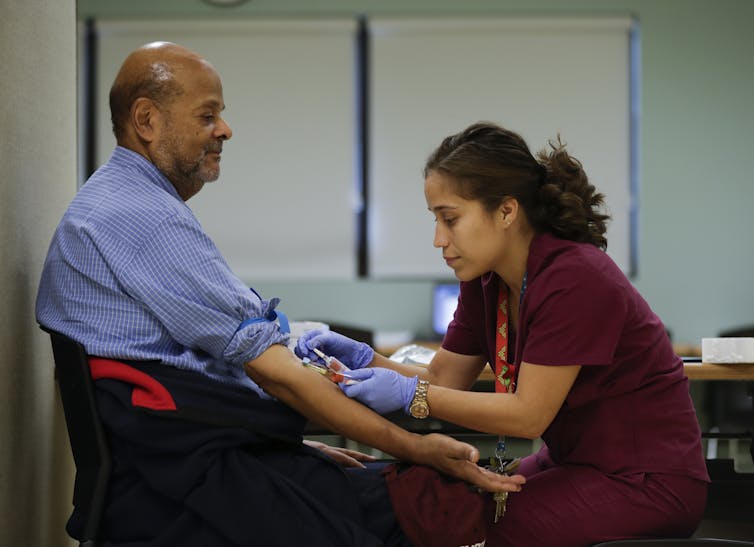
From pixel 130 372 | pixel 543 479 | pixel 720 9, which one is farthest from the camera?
pixel 720 9

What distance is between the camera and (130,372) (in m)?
1.37

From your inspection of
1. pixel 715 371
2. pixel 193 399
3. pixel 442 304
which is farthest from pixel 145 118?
pixel 442 304

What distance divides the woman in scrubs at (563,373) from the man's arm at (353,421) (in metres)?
0.04

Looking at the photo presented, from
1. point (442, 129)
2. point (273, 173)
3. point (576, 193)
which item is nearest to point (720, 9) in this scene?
point (442, 129)

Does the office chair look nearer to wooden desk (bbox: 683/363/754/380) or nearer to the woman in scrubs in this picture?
the woman in scrubs

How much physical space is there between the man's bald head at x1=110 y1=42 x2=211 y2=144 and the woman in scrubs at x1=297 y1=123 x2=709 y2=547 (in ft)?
1.66

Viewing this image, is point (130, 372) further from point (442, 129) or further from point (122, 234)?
point (442, 129)

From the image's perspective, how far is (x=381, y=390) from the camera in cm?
153

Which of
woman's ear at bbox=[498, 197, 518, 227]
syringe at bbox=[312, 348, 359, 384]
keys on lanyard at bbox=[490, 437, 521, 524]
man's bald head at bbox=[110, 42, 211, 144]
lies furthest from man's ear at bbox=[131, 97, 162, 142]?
keys on lanyard at bbox=[490, 437, 521, 524]

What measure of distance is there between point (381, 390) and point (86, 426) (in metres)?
0.50

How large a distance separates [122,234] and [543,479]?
844 millimetres

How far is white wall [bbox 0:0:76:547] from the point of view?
1.56 meters

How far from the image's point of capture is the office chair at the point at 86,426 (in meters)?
1.34

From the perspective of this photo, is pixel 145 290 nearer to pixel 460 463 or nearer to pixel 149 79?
pixel 149 79
